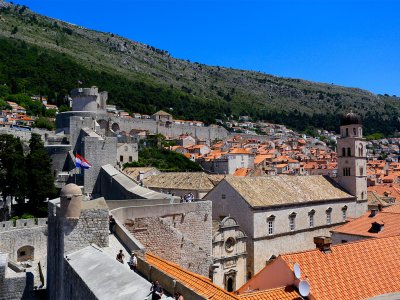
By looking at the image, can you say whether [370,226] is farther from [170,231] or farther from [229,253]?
Answer: [170,231]

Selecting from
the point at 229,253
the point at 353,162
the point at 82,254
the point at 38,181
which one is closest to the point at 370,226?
the point at 229,253

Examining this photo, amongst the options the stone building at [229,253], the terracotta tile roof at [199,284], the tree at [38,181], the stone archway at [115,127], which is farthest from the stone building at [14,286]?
the stone archway at [115,127]

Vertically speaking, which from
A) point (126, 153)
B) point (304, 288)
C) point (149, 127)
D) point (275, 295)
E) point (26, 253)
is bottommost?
point (26, 253)

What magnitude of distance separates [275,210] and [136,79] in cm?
10964

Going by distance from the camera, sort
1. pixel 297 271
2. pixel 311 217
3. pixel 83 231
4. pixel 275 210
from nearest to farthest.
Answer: pixel 297 271 → pixel 83 231 → pixel 275 210 → pixel 311 217

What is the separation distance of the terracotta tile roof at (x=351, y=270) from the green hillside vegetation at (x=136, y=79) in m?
73.2

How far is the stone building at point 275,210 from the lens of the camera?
81.3 feet

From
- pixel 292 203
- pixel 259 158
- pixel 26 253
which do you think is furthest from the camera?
pixel 259 158

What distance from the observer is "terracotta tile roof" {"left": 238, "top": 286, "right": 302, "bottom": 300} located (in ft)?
30.0

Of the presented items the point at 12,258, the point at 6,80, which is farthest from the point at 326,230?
the point at 6,80

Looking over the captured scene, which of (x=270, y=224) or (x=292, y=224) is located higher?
(x=270, y=224)

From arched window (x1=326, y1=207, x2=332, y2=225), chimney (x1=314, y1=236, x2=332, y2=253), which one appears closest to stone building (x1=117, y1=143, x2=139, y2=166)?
arched window (x1=326, y1=207, x2=332, y2=225)

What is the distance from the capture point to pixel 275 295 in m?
9.50

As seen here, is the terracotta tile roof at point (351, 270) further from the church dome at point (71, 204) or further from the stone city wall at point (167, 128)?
the stone city wall at point (167, 128)
